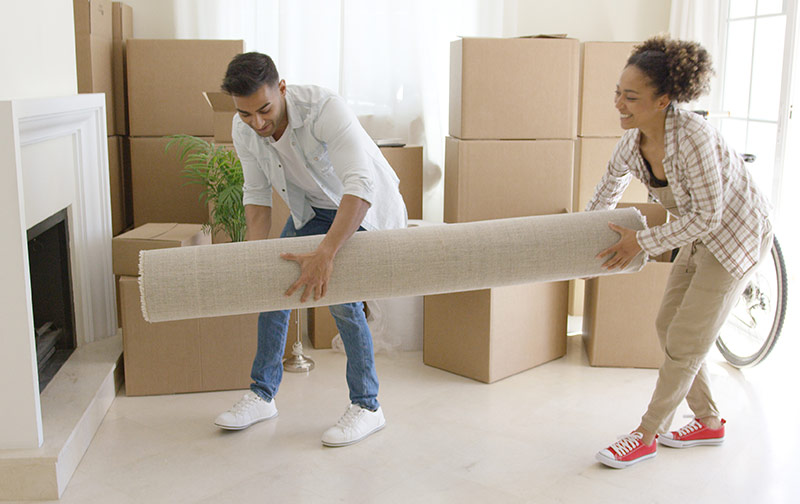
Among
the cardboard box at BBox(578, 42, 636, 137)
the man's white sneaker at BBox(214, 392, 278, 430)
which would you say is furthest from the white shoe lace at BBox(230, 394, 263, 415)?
the cardboard box at BBox(578, 42, 636, 137)

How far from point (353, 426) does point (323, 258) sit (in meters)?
0.73

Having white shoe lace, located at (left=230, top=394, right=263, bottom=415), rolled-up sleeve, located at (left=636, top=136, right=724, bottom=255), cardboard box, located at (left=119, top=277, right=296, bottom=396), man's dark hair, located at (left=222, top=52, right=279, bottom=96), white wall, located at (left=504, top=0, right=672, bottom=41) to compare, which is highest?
white wall, located at (left=504, top=0, right=672, bottom=41)

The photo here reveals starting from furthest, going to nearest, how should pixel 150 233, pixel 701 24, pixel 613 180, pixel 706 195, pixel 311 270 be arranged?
pixel 701 24
pixel 150 233
pixel 613 180
pixel 706 195
pixel 311 270

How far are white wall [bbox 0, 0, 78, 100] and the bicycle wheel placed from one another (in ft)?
7.81

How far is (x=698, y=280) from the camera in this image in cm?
200

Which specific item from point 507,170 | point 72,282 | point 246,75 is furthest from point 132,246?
point 507,170

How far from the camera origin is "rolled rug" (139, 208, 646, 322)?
1.67 meters

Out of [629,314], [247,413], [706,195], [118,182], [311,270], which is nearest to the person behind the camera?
[311,270]

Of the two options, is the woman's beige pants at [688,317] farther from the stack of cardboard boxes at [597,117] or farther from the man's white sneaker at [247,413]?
the stack of cardboard boxes at [597,117]

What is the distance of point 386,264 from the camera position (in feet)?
5.76

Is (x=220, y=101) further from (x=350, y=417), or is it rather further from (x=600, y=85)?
(x=600, y=85)

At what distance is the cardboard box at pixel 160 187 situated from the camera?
320 centimetres

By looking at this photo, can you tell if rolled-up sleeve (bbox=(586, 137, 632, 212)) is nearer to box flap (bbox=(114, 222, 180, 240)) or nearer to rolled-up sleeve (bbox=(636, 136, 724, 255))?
rolled-up sleeve (bbox=(636, 136, 724, 255))

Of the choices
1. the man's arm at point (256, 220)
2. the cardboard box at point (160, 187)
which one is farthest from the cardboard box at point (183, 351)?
the cardboard box at point (160, 187)
